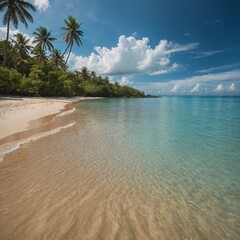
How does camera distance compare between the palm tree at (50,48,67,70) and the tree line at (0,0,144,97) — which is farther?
the palm tree at (50,48,67,70)

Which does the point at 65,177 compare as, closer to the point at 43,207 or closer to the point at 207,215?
the point at 43,207

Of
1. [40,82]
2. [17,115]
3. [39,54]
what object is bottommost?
[17,115]

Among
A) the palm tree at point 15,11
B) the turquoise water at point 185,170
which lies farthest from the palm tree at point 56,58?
the turquoise water at point 185,170

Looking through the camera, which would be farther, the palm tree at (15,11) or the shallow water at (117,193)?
Answer: the palm tree at (15,11)

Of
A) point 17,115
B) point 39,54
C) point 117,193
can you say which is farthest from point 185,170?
point 39,54

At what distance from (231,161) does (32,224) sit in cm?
711

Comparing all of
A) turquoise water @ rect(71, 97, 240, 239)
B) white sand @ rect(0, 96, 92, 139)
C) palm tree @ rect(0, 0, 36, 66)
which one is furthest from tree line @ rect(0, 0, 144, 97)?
turquoise water @ rect(71, 97, 240, 239)

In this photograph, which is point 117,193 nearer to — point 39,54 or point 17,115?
point 17,115

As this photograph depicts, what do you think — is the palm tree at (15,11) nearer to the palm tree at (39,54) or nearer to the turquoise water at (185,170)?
the palm tree at (39,54)

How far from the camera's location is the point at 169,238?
308 cm

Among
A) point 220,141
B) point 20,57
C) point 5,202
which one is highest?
point 20,57

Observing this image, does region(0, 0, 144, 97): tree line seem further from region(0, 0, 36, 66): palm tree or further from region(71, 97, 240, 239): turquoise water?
region(71, 97, 240, 239): turquoise water

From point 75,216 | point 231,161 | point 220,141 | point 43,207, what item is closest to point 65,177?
point 43,207

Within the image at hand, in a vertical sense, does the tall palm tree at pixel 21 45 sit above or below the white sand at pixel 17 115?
above
